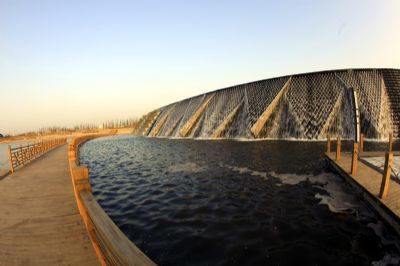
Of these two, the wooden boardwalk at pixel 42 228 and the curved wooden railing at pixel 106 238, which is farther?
the wooden boardwalk at pixel 42 228

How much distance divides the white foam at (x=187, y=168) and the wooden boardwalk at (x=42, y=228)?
239 inches

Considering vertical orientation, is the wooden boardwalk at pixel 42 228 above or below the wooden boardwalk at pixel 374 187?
below

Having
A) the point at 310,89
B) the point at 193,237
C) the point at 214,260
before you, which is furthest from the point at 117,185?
the point at 310,89

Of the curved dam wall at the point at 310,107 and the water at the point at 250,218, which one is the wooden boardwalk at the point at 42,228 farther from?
the curved dam wall at the point at 310,107

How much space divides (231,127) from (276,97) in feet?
23.4

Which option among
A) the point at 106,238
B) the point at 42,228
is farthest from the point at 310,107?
the point at 106,238

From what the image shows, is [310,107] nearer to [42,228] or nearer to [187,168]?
[187,168]

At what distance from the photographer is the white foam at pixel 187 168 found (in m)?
13.8

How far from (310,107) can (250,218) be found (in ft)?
75.3

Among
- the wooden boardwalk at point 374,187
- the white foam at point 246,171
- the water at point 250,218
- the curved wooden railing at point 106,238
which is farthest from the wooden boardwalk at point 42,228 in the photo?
the white foam at point 246,171

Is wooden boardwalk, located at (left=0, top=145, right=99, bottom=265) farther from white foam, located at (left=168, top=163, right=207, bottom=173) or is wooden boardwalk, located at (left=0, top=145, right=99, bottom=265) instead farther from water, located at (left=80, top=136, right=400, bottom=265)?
white foam, located at (left=168, top=163, right=207, bottom=173)

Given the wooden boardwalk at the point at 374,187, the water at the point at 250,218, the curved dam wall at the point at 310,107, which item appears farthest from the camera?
the curved dam wall at the point at 310,107

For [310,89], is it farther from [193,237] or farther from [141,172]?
[193,237]

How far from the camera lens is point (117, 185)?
11719 mm
